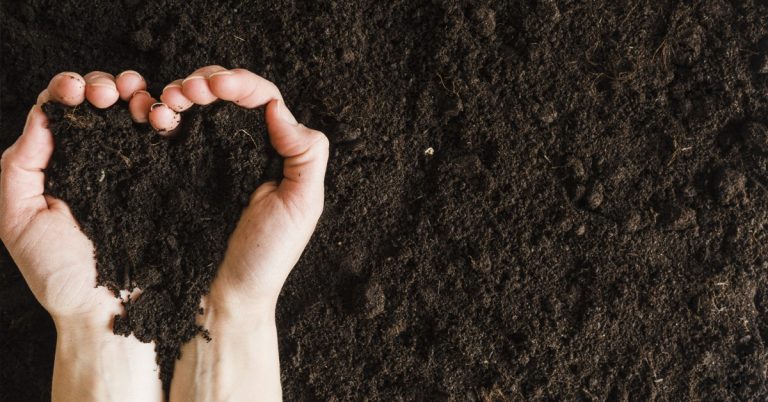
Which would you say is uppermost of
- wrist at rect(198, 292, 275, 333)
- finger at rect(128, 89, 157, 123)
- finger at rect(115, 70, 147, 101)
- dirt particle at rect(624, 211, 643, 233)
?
finger at rect(115, 70, 147, 101)

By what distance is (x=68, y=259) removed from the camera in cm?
103

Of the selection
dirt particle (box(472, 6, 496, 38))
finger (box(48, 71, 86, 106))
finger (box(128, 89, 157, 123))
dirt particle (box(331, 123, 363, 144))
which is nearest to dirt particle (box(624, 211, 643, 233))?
dirt particle (box(472, 6, 496, 38))

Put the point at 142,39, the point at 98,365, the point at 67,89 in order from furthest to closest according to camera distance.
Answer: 1. the point at 142,39
2. the point at 98,365
3. the point at 67,89

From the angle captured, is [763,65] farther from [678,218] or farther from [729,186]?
[678,218]

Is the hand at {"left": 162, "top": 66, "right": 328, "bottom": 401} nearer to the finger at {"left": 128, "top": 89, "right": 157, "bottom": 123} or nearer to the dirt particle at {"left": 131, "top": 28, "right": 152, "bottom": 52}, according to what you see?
the finger at {"left": 128, "top": 89, "right": 157, "bottom": 123}

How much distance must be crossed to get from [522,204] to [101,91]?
2.92 ft

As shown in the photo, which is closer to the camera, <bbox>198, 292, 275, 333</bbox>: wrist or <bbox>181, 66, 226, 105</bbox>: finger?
<bbox>181, 66, 226, 105</bbox>: finger

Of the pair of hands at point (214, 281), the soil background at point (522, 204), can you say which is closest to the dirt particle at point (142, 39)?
the soil background at point (522, 204)

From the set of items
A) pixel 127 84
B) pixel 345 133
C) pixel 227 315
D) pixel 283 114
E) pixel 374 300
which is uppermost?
pixel 127 84

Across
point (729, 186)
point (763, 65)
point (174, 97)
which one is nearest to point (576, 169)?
point (729, 186)

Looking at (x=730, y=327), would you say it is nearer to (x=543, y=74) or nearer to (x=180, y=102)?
(x=543, y=74)

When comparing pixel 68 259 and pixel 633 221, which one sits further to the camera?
pixel 633 221

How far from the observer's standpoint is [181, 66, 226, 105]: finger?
99 centimetres

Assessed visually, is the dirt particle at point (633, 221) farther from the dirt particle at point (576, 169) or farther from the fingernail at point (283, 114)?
the fingernail at point (283, 114)
